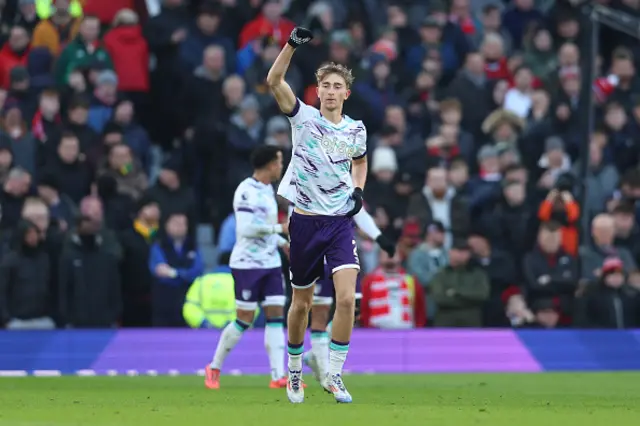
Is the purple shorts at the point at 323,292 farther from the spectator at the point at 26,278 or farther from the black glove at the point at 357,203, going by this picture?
the spectator at the point at 26,278

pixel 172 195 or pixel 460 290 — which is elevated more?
pixel 172 195

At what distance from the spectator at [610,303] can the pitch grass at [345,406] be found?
171 centimetres

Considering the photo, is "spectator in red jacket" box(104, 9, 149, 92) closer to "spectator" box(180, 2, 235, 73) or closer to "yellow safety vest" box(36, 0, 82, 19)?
"spectator" box(180, 2, 235, 73)

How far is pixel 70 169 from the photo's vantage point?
22.8 meters

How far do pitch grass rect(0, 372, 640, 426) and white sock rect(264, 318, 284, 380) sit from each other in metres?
0.24

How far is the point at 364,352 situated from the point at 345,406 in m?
8.17

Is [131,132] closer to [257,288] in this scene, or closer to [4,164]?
[4,164]

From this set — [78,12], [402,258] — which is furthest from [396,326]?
[78,12]

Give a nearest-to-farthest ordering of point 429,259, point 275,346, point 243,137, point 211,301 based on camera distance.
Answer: point 275,346, point 211,301, point 429,259, point 243,137

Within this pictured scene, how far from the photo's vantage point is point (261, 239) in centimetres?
1791

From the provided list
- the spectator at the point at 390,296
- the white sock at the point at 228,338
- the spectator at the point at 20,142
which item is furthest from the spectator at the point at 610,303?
the spectator at the point at 20,142

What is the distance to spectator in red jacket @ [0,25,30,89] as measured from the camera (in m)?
24.2

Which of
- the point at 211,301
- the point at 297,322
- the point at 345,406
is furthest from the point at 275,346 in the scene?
the point at 345,406

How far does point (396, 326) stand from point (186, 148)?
416 centimetres
